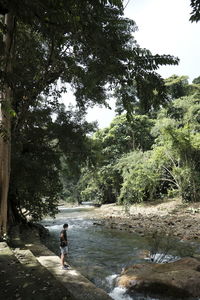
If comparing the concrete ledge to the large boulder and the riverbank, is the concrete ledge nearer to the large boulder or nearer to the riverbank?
the large boulder

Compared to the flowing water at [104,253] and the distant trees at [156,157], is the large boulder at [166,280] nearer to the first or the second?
the flowing water at [104,253]

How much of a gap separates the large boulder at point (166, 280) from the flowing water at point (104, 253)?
24 cm

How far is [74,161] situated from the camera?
15.4 metres

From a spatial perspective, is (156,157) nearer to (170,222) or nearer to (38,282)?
(170,222)

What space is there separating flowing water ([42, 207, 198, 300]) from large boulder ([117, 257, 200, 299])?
0.24m

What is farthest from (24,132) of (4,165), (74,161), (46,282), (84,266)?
(46,282)

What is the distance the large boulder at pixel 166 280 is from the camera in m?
5.49

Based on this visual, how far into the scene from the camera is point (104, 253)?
10.2 metres

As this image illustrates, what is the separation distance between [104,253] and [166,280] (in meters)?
4.79

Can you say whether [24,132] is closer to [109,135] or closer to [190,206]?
[190,206]

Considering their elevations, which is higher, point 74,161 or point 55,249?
point 74,161

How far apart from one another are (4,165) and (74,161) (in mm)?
7854

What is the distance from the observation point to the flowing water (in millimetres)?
6988

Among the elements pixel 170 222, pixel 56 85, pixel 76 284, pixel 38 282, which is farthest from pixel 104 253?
pixel 56 85
